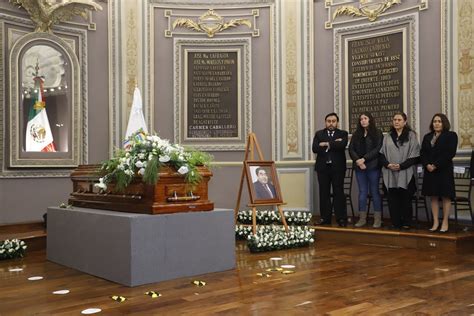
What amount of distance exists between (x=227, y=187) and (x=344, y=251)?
3.07 meters

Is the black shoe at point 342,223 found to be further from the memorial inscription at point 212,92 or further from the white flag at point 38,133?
the white flag at point 38,133

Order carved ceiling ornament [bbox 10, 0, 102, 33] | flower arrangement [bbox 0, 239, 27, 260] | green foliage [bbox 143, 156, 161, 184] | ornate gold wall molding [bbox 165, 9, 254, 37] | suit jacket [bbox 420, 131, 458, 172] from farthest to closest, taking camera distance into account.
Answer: ornate gold wall molding [bbox 165, 9, 254, 37] → carved ceiling ornament [bbox 10, 0, 102, 33] → suit jacket [bbox 420, 131, 458, 172] → flower arrangement [bbox 0, 239, 27, 260] → green foliage [bbox 143, 156, 161, 184]

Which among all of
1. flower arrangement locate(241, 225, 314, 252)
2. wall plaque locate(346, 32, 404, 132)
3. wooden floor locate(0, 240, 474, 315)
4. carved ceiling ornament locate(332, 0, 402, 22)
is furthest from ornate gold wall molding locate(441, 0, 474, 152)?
flower arrangement locate(241, 225, 314, 252)

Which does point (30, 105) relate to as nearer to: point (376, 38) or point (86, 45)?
point (86, 45)

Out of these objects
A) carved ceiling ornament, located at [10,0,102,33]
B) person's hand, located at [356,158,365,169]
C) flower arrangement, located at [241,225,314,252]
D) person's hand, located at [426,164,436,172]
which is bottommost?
flower arrangement, located at [241,225,314,252]

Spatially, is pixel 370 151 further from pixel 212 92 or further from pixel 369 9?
pixel 212 92

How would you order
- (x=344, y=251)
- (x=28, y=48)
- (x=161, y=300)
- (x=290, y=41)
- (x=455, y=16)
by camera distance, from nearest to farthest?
(x=161, y=300)
(x=344, y=251)
(x=455, y=16)
(x=28, y=48)
(x=290, y=41)

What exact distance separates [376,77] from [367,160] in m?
1.72

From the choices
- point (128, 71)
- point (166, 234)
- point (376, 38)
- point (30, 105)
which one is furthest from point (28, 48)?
point (376, 38)

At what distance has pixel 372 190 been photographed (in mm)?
5996

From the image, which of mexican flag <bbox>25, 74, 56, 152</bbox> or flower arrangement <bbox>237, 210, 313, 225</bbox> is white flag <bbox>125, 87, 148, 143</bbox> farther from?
flower arrangement <bbox>237, 210, 313, 225</bbox>

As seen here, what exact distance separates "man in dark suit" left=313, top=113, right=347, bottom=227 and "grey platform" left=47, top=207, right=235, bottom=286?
2205 millimetres

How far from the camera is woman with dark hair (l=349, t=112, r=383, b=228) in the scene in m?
5.96

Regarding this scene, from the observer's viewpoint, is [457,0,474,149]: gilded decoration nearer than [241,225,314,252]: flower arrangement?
No
